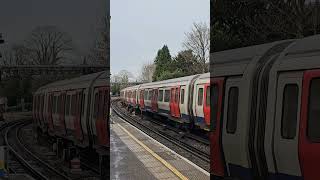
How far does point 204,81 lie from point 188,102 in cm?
21

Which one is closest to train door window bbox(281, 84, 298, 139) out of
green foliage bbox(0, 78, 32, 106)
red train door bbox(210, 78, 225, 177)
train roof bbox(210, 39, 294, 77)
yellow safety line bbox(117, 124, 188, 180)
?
train roof bbox(210, 39, 294, 77)

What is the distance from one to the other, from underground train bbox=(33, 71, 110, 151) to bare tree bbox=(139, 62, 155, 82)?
0.81 ft

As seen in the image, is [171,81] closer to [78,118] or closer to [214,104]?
[214,104]

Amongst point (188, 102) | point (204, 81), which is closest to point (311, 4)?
point (204, 81)

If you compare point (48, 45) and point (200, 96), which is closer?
point (48, 45)

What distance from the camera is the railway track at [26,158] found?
1890 millimetres

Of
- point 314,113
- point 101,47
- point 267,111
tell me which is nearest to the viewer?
point 314,113

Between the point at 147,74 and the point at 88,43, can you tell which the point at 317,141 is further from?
the point at 88,43

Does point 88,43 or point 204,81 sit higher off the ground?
point 88,43

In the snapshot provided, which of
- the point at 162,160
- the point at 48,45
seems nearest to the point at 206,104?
the point at 162,160

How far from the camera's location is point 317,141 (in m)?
1.61

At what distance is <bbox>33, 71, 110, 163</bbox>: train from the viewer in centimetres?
189

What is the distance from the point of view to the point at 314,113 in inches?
64.1

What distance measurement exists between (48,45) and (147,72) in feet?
1.81
